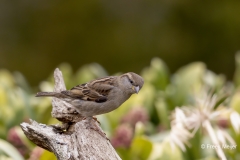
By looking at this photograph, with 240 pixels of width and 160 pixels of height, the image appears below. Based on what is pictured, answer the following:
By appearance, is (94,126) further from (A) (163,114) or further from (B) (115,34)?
(B) (115,34)

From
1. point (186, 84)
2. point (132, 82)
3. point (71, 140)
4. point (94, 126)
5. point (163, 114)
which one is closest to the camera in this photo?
point (71, 140)

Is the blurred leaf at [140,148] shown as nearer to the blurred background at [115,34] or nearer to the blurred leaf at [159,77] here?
the blurred leaf at [159,77]

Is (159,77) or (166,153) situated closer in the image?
(166,153)

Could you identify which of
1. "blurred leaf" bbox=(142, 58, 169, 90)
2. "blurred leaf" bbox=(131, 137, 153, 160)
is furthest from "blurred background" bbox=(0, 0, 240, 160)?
"blurred leaf" bbox=(131, 137, 153, 160)

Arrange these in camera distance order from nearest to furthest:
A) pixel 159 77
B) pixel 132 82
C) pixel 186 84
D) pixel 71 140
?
pixel 71 140 < pixel 132 82 < pixel 186 84 < pixel 159 77

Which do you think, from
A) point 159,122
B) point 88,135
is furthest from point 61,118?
point 159,122

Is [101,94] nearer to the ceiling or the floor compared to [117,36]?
nearer to the floor

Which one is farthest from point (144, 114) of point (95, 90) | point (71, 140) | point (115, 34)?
point (115, 34)
